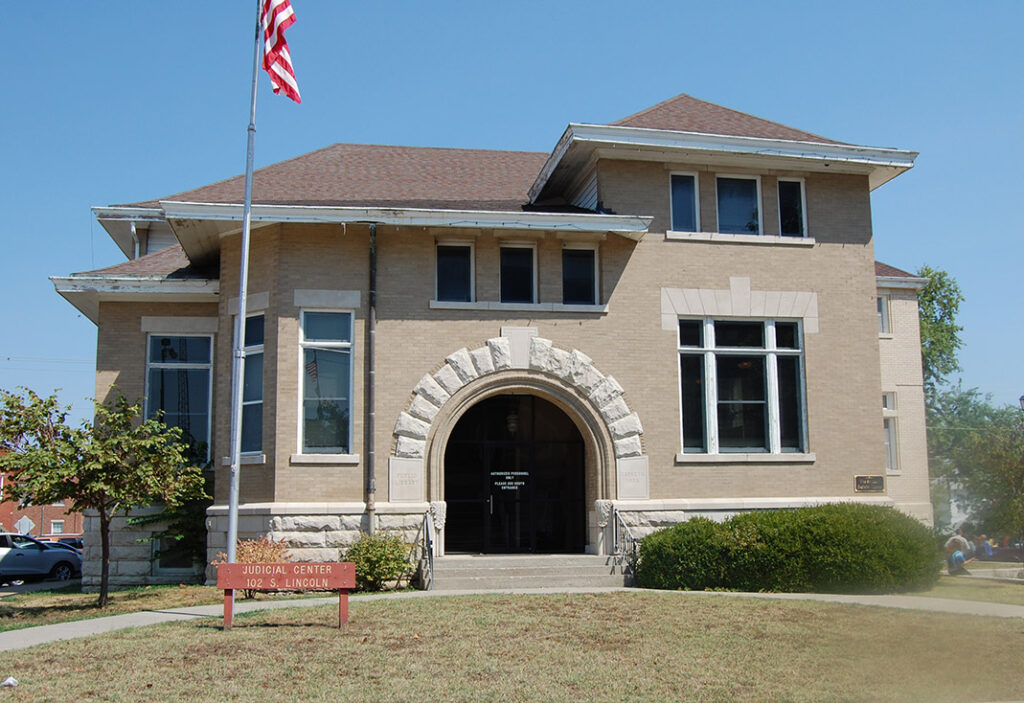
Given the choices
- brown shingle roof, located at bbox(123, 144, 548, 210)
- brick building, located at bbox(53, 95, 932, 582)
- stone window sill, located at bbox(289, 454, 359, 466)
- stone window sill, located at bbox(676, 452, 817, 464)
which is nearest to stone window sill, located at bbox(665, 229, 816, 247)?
brick building, located at bbox(53, 95, 932, 582)

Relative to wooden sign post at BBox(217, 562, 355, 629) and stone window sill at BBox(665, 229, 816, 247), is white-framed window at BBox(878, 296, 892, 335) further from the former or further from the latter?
wooden sign post at BBox(217, 562, 355, 629)

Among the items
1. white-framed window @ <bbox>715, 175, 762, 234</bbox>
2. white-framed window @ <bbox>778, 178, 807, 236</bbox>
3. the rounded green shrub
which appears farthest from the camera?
white-framed window @ <bbox>778, 178, 807, 236</bbox>

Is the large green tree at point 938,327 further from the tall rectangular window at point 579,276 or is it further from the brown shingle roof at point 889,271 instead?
the tall rectangular window at point 579,276

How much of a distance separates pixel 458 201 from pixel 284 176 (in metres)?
4.01

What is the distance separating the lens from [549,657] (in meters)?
10.8

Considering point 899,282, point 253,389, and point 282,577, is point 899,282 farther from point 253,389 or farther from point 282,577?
point 282,577

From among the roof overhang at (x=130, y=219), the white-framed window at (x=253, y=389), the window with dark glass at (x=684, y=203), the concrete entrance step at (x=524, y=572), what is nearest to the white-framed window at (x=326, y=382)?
the white-framed window at (x=253, y=389)

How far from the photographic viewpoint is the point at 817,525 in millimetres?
16781

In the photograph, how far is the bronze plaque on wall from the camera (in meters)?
20.0

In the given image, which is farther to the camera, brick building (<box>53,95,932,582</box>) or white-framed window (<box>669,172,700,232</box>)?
white-framed window (<box>669,172,700,232</box>)

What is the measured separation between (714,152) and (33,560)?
22.6 m

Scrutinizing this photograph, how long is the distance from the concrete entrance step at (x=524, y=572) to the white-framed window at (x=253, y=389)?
416cm

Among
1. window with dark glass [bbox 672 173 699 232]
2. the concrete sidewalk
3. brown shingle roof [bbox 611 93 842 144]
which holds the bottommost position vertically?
the concrete sidewalk

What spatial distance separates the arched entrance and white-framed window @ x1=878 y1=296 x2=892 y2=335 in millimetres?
15912
